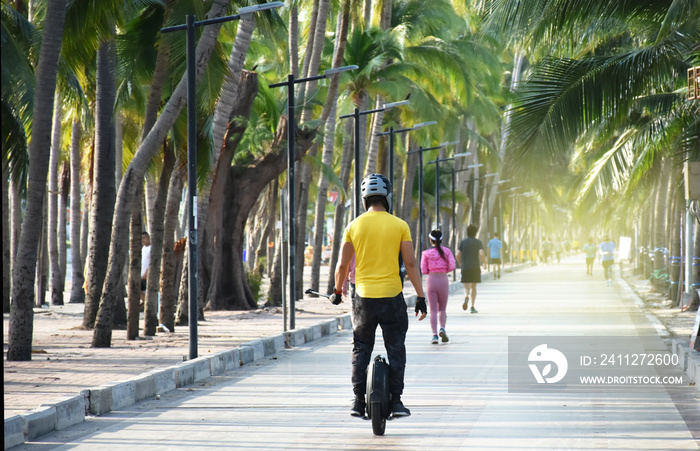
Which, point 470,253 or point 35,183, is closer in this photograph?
point 35,183

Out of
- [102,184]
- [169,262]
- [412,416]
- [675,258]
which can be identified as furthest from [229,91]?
[675,258]

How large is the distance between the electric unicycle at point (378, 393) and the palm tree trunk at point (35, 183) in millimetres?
6865

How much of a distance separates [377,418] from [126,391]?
337 centimetres

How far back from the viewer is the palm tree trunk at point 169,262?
17.5 metres

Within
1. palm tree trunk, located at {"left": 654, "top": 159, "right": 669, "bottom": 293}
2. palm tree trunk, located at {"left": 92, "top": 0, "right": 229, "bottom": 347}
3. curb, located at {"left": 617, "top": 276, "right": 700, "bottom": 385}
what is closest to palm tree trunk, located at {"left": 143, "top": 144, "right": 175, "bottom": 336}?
palm tree trunk, located at {"left": 92, "top": 0, "right": 229, "bottom": 347}

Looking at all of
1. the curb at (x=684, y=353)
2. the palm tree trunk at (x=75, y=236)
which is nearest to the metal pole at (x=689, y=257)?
the curb at (x=684, y=353)

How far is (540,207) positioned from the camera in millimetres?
130625

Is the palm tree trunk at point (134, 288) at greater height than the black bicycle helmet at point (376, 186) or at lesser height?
lesser

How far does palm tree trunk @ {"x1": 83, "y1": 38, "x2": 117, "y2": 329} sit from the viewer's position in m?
16.6

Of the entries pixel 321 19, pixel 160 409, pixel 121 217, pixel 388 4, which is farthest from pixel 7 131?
pixel 388 4

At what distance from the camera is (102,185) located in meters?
17.0

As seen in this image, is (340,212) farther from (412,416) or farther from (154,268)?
(412,416)

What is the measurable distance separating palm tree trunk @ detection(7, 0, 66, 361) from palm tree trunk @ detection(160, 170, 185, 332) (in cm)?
430

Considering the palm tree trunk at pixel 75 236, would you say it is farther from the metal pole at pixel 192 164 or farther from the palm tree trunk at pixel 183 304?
the metal pole at pixel 192 164
